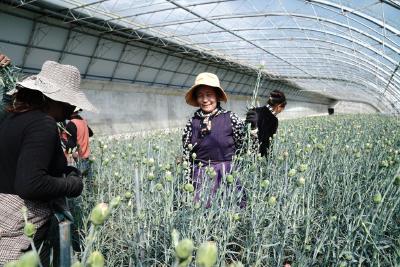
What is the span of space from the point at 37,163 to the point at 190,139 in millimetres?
1235

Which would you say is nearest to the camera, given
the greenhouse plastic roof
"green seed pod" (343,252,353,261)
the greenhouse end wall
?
"green seed pod" (343,252,353,261)

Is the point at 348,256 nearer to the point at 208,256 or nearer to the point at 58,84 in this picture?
the point at 208,256

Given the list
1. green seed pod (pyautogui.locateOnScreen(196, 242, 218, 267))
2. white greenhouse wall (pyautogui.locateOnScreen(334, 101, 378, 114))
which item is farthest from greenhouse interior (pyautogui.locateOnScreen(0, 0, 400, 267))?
white greenhouse wall (pyautogui.locateOnScreen(334, 101, 378, 114))

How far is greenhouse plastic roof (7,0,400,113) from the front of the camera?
869cm

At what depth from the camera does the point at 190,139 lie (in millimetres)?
2285

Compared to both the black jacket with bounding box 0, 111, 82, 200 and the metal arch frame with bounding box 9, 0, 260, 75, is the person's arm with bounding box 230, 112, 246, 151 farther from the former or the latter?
the metal arch frame with bounding box 9, 0, 260, 75

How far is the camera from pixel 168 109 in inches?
639

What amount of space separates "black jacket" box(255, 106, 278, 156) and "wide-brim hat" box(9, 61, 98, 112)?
1.44 metres

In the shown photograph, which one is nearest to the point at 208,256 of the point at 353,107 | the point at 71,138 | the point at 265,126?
the point at 71,138

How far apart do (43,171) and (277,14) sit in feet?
30.1

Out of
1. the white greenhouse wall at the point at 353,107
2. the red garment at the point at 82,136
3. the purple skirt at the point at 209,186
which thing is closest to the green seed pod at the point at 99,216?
the purple skirt at the point at 209,186

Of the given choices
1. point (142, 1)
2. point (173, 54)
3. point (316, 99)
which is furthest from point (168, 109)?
point (316, 99)

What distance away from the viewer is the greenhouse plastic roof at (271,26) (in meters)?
8.69

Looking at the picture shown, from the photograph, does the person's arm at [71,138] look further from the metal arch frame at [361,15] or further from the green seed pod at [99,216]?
the metal arch frame at [361,15]
